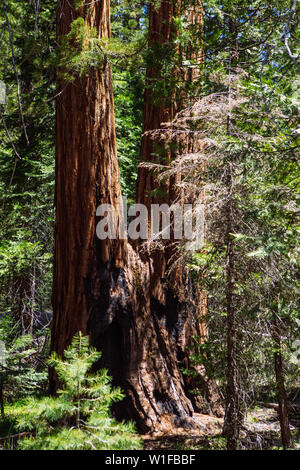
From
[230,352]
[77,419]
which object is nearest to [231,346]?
[230,352]

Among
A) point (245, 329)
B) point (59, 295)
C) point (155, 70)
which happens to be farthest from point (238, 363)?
point (155, 70)

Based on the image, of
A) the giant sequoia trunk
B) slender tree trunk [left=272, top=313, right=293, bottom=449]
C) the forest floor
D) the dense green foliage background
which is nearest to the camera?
the dense green foliage background

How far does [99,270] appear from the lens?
468 cm

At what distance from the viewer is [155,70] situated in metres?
5.71

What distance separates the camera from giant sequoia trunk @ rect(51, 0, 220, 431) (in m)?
4.63

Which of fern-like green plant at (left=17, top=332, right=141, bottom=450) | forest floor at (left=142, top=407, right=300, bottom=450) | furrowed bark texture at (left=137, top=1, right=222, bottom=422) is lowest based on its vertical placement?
forest floor at (left=142, top=407, right=300, bottom=450)

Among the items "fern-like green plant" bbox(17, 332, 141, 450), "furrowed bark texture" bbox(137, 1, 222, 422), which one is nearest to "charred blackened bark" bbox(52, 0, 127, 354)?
"furrowed bark texture" bbox(137, 1, 222, 422)

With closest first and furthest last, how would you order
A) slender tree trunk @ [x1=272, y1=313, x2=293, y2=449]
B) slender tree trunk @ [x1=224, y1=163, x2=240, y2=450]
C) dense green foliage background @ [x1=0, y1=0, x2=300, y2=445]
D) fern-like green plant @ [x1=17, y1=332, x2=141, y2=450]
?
fern-like green plant @ [x1=17, y1=332, x2=141, y2=450], slender tree trunk @ [x1=224, y1=163, x2=240, y2=450], dense green foliage background @ [x1=0, y1=0, x2=300, y2=445], slender tree trunk @ [x1=272, y1=313, x2=293, y2=449]

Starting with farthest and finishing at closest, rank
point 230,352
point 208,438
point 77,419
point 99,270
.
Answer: point 99,270, point 208,438, point 230,352, point 77,419

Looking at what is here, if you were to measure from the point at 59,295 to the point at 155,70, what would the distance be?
3320 mm

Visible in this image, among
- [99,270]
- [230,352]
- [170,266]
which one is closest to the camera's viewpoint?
[230,352]

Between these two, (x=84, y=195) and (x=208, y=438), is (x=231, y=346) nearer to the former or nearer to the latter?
(x=208, y=438)

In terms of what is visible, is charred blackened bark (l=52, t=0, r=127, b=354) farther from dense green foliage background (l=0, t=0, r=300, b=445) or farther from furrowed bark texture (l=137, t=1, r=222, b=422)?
furrowed bark texture (l=137, t=1, r=222, b=422)

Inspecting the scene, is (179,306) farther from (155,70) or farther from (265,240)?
(155,70)
